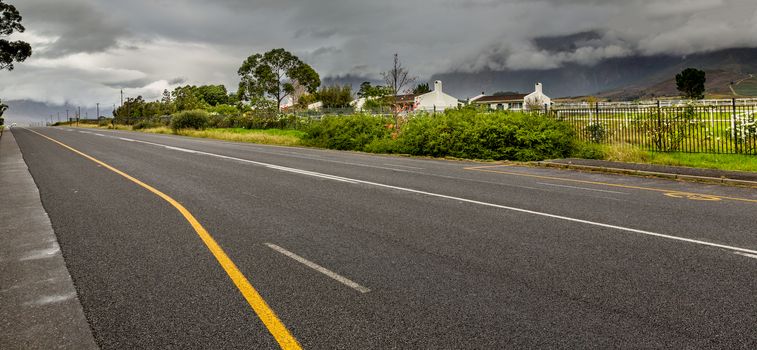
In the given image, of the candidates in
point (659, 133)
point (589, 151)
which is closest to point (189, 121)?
Result: point (589, 151)

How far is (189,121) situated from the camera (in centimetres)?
5325

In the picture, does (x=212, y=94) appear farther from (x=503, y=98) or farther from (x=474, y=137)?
(x=474, y=137)

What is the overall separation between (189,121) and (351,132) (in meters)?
31.8

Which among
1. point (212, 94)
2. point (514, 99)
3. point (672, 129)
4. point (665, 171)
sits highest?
point (212, 94)

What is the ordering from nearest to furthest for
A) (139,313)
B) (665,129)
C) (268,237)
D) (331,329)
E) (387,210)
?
(331,329), (139,313), (268,237), (387,210), (665,129)

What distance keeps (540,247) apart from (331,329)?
325cm

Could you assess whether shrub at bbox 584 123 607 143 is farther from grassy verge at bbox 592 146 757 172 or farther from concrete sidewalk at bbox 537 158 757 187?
concrete sidewalk at bbox 537 158 757 187

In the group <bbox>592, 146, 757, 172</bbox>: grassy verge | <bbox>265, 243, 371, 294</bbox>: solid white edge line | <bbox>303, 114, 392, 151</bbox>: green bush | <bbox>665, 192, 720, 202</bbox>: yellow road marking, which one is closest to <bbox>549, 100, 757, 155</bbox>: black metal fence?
<bbox>592, 146, 757, 172</bbox>: grassy verge

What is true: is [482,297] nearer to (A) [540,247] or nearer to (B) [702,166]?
(A) [540,247]

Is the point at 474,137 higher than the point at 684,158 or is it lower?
higher

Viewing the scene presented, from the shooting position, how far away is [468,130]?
20516mm

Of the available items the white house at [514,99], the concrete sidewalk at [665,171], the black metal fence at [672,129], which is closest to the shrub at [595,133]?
the black metal fence at [672,129]

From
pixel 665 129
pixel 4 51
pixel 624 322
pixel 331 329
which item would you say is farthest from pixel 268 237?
pixel 4 51

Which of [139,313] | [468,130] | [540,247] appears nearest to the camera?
[139,313]
